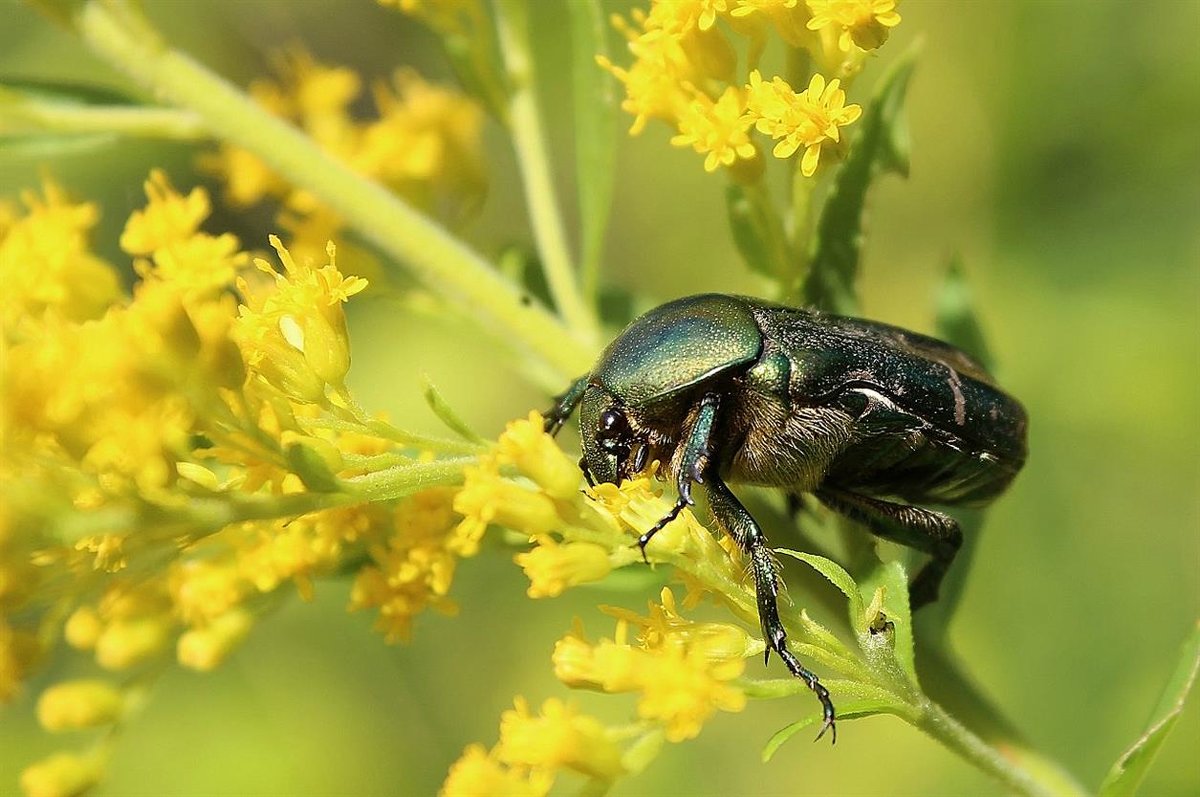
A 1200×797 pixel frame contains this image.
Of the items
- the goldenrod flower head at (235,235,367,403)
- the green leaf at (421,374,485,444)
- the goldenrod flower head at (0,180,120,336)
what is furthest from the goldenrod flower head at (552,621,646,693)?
the goldenrod flower head at (0,180,120,336)

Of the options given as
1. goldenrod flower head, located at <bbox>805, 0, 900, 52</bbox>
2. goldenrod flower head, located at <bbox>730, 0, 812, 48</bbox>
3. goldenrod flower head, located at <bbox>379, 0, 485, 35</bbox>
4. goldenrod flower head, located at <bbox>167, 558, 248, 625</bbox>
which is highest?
goldenrod flower head, located at <bbox>805, 0, 900, 52</bbox>

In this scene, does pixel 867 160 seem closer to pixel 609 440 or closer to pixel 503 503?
pixel 609 440

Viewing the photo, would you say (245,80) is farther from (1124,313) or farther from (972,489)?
(972,489)

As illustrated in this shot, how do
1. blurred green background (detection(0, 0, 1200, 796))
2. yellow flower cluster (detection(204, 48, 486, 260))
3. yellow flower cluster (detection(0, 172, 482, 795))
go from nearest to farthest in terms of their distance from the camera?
yellow flower cluster (detection(0, 172, 482, 795)), yellow flower cluster (detection(204, 48, 486, 260)), blurred green background (detection(0, 0, 1200, 796))

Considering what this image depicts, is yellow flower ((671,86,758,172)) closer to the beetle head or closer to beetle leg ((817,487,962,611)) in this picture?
the beetle head

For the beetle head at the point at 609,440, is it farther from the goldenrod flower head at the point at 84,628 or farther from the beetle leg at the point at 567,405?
the goldenrod flower head at the point at 84,628

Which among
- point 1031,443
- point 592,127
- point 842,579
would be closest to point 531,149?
point 592,127

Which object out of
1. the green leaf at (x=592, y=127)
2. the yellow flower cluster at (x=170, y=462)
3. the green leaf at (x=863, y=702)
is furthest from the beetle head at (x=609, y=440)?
the green leaf at (x=863, y=702)
